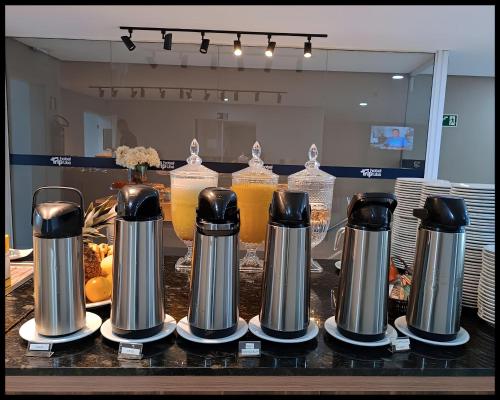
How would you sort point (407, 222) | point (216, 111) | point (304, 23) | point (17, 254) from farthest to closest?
point (216, 111) → point (304, 23) → point (17, 254) → point (407, 222)

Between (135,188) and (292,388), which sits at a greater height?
(135,188)

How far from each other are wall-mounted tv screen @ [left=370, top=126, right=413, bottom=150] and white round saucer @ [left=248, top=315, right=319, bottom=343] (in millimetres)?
3358

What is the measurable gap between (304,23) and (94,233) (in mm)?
2448

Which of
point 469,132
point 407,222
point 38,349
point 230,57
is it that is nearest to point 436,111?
point 469,132

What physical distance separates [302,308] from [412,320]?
1.03 feet

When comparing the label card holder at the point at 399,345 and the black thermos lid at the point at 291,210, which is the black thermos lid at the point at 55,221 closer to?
the black thermos lid at the point at 291,210

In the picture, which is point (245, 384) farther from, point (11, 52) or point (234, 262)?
point (11, 52)

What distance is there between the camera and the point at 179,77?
12.9ft

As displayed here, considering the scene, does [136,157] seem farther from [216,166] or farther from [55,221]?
[55,221]

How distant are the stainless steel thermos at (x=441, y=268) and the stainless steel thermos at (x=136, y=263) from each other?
0.68 metres

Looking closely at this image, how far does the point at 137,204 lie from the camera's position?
2.97ft

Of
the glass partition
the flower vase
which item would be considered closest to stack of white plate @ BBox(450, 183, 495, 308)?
the glass partition

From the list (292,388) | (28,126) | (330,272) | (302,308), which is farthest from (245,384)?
(28,126)

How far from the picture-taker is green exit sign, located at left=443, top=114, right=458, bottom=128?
15.0 ft
